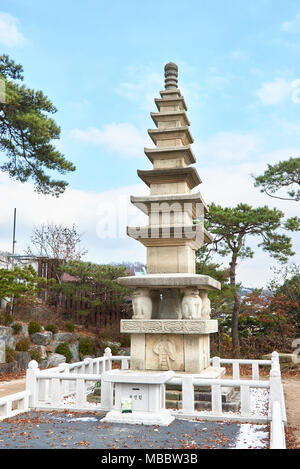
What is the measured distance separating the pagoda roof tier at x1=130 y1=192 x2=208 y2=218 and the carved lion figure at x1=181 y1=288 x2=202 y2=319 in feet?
7.51

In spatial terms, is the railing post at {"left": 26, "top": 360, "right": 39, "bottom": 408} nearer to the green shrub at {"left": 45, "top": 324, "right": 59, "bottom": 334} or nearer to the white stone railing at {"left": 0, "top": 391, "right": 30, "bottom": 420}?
the white stone railing at {"left": 0, "top": 391, "right": 30, "bottom": 420}

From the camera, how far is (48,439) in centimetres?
646

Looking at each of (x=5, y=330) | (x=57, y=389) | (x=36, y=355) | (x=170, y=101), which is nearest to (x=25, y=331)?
(x=5, y=330)

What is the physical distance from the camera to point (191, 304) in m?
9.66

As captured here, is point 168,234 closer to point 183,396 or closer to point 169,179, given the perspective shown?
point 169,179

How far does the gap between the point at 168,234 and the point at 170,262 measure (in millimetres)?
749

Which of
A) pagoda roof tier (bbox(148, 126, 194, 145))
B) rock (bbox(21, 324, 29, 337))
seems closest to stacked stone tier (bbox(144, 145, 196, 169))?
pagoda roof tier (bbox(148, 126, 194, 145))

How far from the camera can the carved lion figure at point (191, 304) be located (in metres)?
9.64

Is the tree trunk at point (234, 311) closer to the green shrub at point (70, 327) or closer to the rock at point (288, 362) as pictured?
the rock at point (288, 362)

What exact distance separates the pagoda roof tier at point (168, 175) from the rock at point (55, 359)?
8.61 m

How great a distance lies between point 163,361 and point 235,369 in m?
2.94

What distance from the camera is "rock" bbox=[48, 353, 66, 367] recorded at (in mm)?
15906
